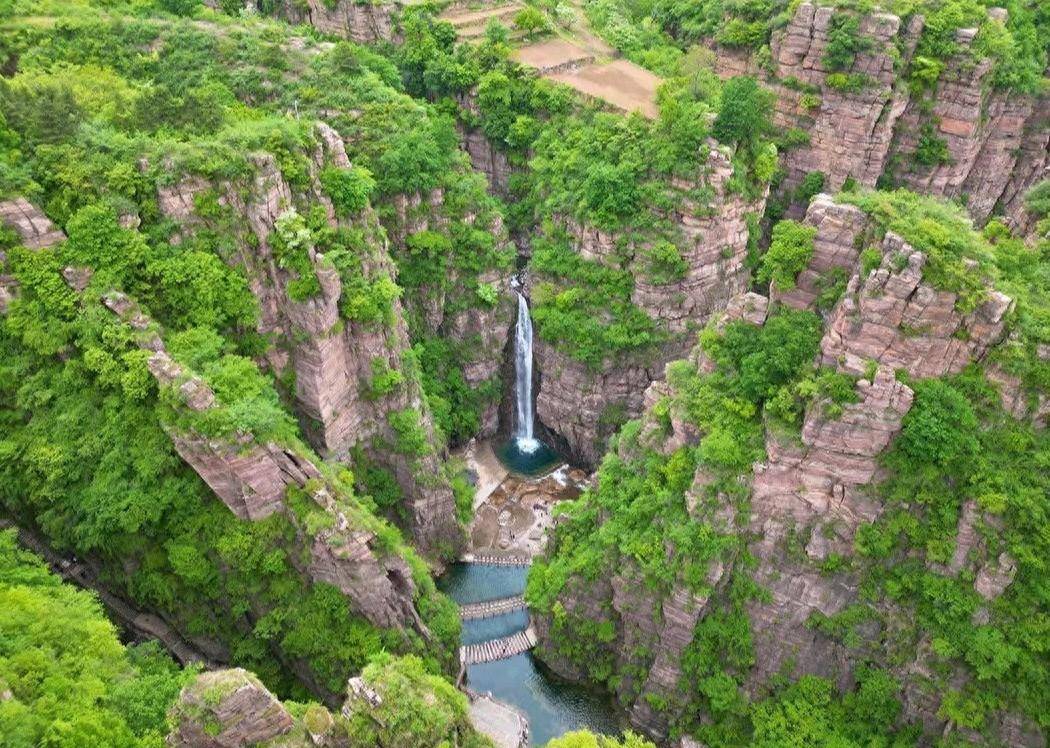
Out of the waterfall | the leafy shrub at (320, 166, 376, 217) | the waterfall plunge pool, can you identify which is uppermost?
the leafy shrub at (320, 166, 376, 217)

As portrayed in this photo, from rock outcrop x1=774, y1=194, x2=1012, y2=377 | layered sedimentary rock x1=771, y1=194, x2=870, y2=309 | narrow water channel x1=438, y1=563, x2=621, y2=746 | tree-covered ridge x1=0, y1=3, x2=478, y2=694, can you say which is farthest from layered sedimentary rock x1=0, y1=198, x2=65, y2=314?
rock outcrop x1=774, y1=194, x2=1012, y2=377

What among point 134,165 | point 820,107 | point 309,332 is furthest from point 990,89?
point 134,165

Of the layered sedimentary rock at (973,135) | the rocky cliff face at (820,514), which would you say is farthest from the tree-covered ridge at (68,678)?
the layered sedimentary rock at (973,135)

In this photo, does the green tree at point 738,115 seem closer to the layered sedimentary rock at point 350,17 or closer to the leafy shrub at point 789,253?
the leafy shrub at point 789,253

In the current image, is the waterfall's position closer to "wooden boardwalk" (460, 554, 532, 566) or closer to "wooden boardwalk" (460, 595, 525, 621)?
"wooden boardwalk" (460, 554, 532, 566)

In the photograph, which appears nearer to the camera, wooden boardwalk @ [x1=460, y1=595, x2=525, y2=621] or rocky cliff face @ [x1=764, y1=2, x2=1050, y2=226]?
wooden boardwalk @ [x1=460, y1=595, x2=525, y2=621]

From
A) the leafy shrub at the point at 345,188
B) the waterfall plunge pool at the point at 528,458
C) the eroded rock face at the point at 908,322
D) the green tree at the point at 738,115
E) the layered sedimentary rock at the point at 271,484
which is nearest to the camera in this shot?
the eroded rock face at the point at 908,322
